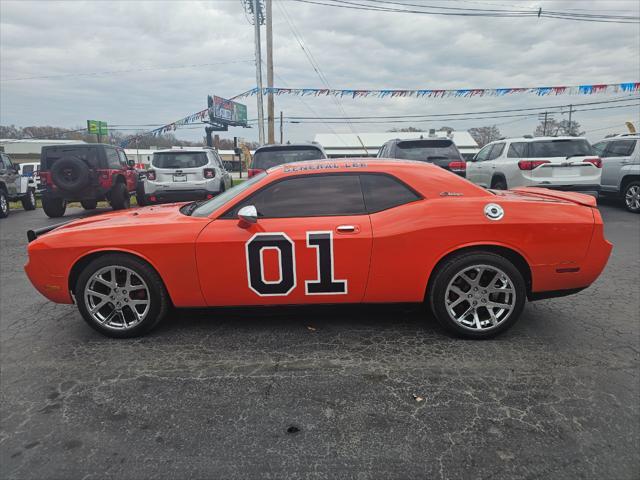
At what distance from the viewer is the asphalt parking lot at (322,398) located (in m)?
2.15

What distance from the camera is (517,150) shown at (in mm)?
9578

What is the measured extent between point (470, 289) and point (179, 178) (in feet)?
28.2

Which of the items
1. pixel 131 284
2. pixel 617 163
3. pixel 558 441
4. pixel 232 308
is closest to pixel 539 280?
pixel 558 441

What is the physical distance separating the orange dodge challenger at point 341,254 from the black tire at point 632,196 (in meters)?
8.19

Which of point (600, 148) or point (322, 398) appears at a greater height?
point (600, 148)

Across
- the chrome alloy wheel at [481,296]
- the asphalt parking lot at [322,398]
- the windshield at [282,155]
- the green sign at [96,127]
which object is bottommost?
the asphalt parking lot at [322,398]

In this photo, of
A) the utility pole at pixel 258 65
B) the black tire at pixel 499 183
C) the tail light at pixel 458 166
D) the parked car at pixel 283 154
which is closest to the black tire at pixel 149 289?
the parked car at pixel 283 154

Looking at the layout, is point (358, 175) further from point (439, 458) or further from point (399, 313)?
point (439, 458)

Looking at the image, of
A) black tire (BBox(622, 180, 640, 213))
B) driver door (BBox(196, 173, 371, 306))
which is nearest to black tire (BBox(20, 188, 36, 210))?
driver door (BBox(196, 173, 371, 306))

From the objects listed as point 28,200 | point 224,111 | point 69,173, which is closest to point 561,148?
point 69,173

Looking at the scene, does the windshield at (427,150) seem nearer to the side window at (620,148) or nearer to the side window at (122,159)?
the side window at (620,148)

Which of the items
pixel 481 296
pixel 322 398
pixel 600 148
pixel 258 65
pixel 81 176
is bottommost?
pixel 322 398

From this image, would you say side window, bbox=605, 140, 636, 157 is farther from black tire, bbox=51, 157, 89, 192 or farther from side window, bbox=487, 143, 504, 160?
black tire, bbox=51, 157, 89, 192

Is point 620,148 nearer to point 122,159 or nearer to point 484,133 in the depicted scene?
point 122,159
